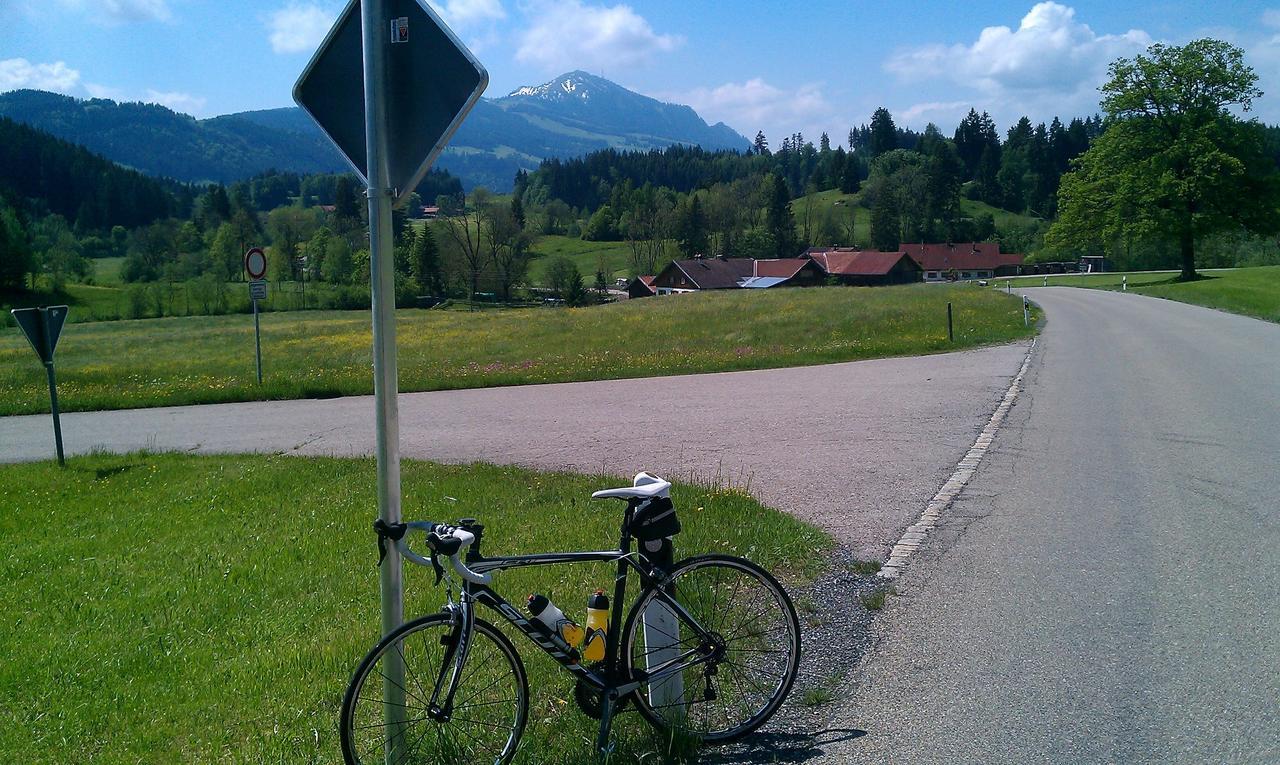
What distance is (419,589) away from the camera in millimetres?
6352

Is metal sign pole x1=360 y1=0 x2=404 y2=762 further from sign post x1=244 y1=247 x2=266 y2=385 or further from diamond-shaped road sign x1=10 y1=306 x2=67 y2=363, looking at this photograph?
sign post x1=244 y1=247 x2=266 y2=385

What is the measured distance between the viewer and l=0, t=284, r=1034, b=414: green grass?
70.9ft

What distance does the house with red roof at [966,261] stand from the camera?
362ft

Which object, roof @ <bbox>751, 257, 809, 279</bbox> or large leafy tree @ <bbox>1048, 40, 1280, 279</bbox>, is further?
roof @ <bbox>751, 257, 809, 279</bbox>

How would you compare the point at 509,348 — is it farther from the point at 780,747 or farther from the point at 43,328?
the point at 780,747

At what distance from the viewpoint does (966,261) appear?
4370 inches

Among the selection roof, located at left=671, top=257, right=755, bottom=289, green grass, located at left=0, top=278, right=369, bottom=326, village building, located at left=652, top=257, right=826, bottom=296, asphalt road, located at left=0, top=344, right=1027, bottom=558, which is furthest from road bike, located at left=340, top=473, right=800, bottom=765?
roof, located at left=671, top=257, right=755, bottom=289

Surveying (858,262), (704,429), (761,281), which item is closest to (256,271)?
(704,429)

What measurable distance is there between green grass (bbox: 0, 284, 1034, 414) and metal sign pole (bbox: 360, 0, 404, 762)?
1764 centimetres

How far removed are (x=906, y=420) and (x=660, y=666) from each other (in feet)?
33.5

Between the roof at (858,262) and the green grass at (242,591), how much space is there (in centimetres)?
9290

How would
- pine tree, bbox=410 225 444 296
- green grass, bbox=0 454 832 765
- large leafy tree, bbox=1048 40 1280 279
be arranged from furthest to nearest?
pine tree, bbox=410 225 444 296 → large leafy tree, bbox=1048 40 1280 279 → green grass, bbox=0 454 832 765

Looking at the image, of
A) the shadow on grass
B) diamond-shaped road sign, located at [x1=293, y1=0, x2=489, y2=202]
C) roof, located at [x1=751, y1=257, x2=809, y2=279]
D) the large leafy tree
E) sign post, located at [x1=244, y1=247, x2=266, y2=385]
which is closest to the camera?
diamond-shaped road sign, located at [x1=293, y1=0, x2=489, y2=202]

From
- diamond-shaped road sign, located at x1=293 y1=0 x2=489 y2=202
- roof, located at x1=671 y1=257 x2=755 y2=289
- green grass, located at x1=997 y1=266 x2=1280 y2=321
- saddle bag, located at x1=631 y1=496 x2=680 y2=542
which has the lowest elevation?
saddle bag, located at x1=631 y1=496 x2=680 y2=542
